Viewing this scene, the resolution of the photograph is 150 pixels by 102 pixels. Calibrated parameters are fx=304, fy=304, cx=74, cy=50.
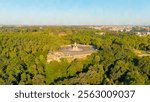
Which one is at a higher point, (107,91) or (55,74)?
(107,91)

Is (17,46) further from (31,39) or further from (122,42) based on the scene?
(122,42)

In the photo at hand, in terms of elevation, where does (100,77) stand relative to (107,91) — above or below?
below

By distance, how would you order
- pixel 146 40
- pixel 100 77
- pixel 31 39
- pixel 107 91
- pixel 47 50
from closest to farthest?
pixel 107 91 < pixel 100 77 < pixel 47 50 < pixel 31 39 < pixel 146 40

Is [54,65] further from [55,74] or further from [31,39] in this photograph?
[31,39]

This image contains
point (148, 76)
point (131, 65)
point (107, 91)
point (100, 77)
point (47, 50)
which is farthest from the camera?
point (47, 50)

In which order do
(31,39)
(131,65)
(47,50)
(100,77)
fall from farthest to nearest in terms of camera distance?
1. (31,39)
2. (47,50)
3. (131,65)
4. (100,77)

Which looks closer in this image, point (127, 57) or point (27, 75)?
point (27, 75)

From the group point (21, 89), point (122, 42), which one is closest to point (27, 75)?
point (21, 89)

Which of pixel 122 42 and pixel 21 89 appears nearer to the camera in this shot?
pixel 21 89

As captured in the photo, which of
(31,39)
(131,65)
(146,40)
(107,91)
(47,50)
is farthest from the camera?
(146,40)

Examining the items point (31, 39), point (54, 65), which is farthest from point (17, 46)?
point (54, 65)
